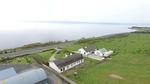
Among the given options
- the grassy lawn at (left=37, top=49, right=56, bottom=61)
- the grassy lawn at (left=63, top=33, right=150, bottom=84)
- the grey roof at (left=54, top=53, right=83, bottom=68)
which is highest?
the grey roof at (left=54, top=53, right=83, bottom=68)

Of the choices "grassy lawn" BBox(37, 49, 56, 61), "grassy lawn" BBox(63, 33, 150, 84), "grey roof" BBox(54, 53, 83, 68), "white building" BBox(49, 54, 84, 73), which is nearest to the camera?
"grassy lawn" BBox(63, 33, 150, 84)

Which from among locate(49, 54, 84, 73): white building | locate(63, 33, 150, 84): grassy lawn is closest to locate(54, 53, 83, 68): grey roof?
locate(49, 54, 84, 73): white building

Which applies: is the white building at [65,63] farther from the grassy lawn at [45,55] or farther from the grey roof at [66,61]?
the grassy lawn at [45,55]

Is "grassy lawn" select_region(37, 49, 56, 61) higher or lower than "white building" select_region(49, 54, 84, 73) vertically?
lower

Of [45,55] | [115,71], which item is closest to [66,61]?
[115,71]

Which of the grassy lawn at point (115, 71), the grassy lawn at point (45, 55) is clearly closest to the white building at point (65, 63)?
the grassy lawn at point (115, 71)

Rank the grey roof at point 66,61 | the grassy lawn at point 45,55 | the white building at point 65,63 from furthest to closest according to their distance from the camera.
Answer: the grassy lawn at point 45,55 < the grey roof at point 66,61 < the white building at point 65,63

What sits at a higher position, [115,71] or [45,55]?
[115,71]

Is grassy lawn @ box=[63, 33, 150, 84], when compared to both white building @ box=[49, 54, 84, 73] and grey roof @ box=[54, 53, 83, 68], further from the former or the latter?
grey roof @ box=[54, 53, 83, 68]

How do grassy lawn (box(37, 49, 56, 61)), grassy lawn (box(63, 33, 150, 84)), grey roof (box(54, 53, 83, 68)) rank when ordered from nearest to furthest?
grassy lawn (box(63, 33, 150, 84)) < grey roof (box(54, 53, 83, 68)) < grassy lawn (box(37, 49, 56, 61))

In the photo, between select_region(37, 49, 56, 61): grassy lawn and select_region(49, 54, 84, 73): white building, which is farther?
select_region(37, 49, 56, 61): grassy lawn

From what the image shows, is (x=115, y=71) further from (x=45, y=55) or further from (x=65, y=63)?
(x=45, y=55)
